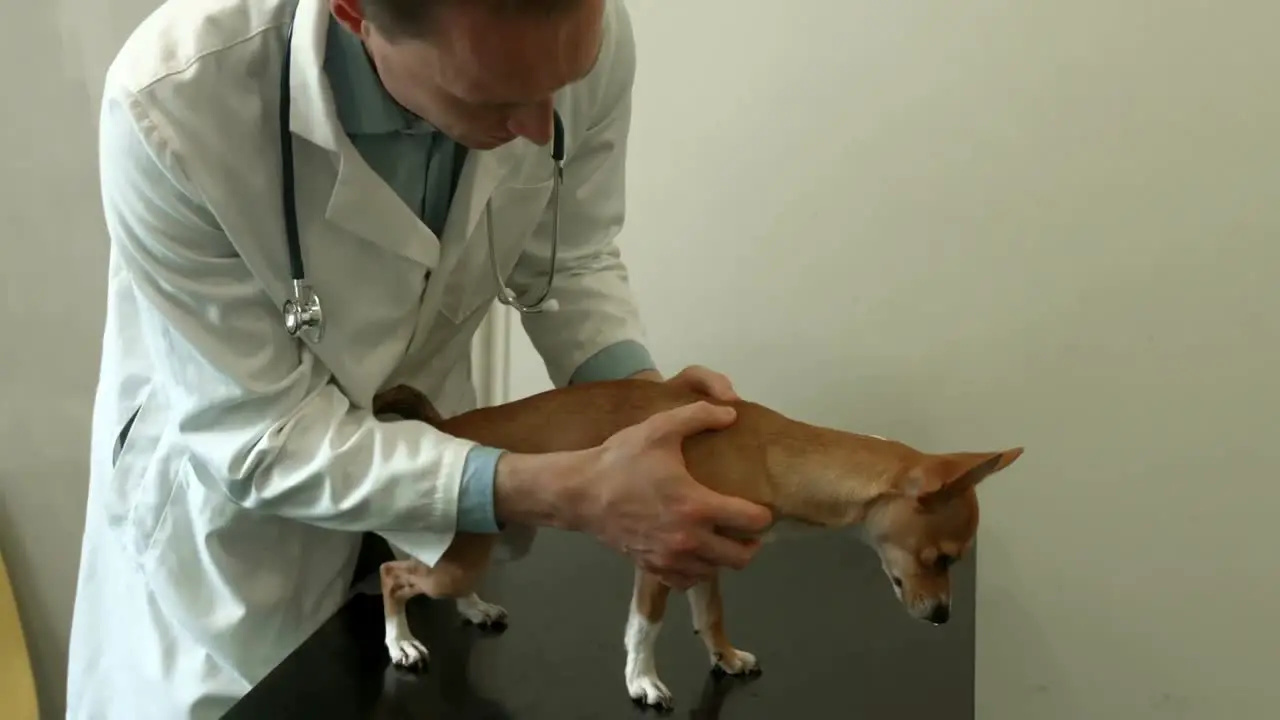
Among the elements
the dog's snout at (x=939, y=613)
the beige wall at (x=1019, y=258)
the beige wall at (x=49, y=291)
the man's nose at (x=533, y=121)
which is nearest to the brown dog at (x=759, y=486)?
the dog's snout at (x=939, y=613)

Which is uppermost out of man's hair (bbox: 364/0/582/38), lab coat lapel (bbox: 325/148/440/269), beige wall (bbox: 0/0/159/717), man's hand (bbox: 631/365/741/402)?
man's hair (bbox: 364/0/582/38)

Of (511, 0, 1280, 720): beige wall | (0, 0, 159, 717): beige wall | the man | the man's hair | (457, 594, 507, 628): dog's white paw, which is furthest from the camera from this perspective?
(0, 0, 159, 717): beige wall

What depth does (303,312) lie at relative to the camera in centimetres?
77

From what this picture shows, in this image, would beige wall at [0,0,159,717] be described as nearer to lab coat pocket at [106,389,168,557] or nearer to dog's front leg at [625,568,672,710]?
lab coat pocket at [106,389,168,557]

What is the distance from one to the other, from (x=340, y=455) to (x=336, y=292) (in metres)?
0.13

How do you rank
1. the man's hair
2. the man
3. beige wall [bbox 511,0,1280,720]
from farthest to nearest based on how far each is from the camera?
1. beige wall [bbox 511,0,1280,720]
2. the man
3. the man's hair

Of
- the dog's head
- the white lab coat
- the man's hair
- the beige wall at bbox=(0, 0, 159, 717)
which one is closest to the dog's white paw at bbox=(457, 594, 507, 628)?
the white lab coat

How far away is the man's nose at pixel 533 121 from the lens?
0.70m

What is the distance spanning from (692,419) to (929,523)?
192 mm

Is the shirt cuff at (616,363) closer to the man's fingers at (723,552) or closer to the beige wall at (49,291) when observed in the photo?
the man's fingers at (723,552)

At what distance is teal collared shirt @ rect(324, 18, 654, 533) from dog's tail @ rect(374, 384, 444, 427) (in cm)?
14

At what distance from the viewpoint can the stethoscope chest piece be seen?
775 mm

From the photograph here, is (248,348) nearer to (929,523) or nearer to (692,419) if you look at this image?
(692,419)

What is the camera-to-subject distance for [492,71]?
64 centimetres
